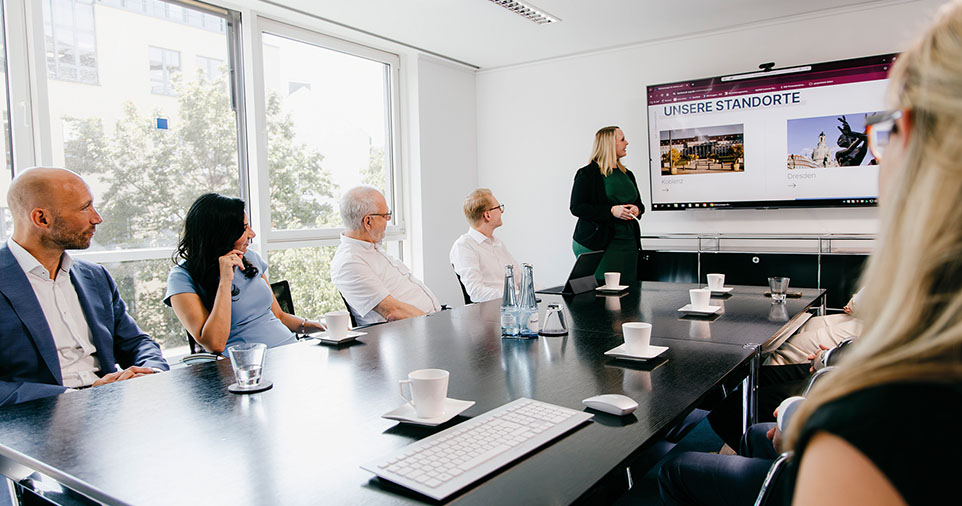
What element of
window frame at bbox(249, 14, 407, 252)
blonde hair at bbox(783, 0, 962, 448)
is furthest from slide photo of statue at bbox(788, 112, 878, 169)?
blonde hair at bbox(783, 0, 962, 448)

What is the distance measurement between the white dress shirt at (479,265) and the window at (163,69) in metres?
2.13

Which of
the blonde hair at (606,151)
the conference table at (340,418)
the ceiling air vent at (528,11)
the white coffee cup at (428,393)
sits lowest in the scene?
the conference table at (340,418)

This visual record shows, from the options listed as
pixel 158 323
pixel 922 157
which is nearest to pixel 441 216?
pixel 158 323

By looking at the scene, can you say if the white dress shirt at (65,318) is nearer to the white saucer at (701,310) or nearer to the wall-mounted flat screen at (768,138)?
the white saucer at (701,310)

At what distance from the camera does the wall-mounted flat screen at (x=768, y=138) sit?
14.8 feet

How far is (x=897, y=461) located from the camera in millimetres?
464

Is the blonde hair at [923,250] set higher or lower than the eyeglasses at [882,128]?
lower

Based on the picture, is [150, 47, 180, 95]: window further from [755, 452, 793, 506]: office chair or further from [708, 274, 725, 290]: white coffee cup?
[755, 452, 793, 506]: office chair

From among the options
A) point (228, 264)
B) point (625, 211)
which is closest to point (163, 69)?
point (228, 264)

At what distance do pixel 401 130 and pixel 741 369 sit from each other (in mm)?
4635

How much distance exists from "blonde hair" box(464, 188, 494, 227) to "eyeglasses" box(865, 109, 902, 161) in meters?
3.16

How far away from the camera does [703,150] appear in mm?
5074

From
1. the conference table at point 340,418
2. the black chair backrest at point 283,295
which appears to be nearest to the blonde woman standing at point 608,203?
the black chair backrest at point 283,295

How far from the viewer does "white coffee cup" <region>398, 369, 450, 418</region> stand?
1.21 m
